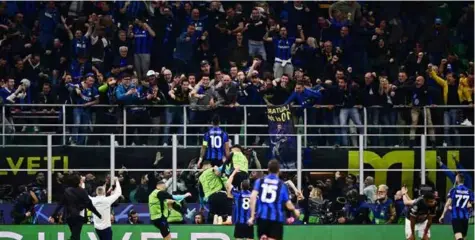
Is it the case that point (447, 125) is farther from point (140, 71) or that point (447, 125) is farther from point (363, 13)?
point (140, 71)

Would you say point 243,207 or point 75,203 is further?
point 243,207

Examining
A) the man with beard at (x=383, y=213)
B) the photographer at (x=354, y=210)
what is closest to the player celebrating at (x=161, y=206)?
the photographer at (x=354, y=210)

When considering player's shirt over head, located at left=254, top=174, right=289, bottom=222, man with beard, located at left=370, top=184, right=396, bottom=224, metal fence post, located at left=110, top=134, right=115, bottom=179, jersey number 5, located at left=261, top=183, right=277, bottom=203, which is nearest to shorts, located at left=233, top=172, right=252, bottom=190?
metal fence post, located at left=110, top=134, right=115, bottom=179

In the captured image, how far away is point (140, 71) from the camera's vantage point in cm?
4284

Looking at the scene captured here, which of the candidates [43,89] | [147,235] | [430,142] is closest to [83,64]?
[43,89]

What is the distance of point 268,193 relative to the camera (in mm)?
32281

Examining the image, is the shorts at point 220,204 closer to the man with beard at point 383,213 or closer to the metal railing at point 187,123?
the metal railing at point 187,123

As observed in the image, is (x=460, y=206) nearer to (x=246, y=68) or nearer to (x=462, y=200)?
(x=462, y=200)

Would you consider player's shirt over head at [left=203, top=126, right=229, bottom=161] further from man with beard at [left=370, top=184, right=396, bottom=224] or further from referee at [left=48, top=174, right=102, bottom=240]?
referee at [left=48, top=174, right=102, bottom=240]

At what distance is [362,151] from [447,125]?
2.37 m

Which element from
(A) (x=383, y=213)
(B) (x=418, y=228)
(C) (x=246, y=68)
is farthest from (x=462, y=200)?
(C) (x=246, y=68)

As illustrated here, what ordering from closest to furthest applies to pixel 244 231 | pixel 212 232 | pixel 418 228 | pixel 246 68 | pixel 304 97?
pixel 244 231 → pixel 418 228 → pixel 212 232 → pixel 304 97 → pixel 246 68

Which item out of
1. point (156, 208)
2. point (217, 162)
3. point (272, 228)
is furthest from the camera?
point (217, 162)

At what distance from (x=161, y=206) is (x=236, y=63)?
6248mm
